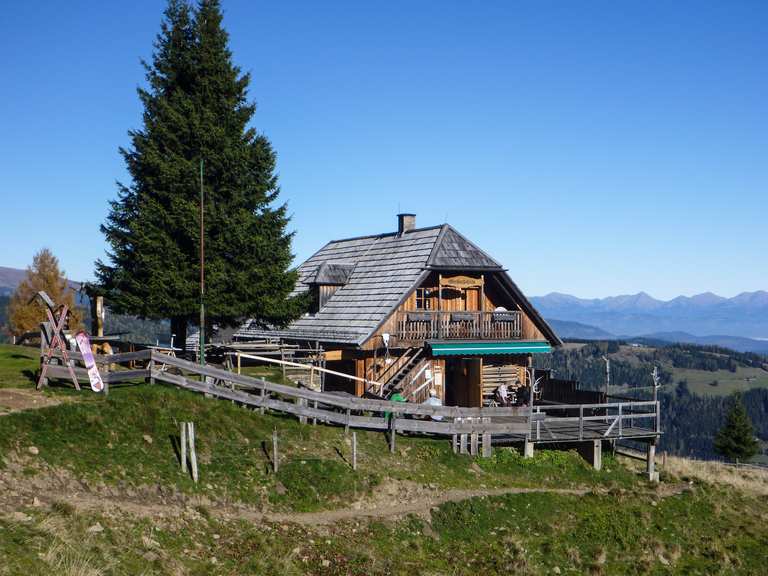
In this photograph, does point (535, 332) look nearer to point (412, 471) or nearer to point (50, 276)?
point (412, 471)

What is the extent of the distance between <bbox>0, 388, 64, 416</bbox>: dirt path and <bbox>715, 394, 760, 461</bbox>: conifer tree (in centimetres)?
5553

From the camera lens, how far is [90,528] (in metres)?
15.1

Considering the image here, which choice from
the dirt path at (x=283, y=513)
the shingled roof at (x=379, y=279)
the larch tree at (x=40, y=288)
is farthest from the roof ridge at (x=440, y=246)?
the larch tree at (x=40, y=288)

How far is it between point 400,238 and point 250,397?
16163 millimetres

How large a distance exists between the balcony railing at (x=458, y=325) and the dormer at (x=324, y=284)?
19.1 ft

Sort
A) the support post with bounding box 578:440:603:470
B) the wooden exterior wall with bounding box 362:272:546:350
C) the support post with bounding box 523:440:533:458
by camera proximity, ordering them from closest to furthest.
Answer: the support post with bounding box 523:440:533:458
the support post with bounding box 578:440:603:470
the wooden exterior wall with bounding box 362:272:546:350

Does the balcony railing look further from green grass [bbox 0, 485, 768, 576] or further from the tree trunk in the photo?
green grass [bbox 0, 485, 768, 576]

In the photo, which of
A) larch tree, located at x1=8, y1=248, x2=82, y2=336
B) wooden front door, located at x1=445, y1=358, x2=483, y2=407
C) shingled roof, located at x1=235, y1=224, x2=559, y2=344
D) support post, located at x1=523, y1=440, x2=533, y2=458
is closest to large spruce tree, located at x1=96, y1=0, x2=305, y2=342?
shingled roof, located at x1=235, y1=224, x2=559, y2=344

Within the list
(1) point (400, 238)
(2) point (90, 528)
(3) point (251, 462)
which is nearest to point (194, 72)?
(1) point (400, 238)

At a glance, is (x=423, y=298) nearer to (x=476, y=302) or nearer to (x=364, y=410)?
(x=476, y=302)

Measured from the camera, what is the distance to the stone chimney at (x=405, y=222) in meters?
39.3

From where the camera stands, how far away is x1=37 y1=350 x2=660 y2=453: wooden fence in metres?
23.3

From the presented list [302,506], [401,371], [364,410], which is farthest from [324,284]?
[302,506]

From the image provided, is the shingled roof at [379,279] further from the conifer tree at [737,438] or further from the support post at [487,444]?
the conifer tree at [737,438]
